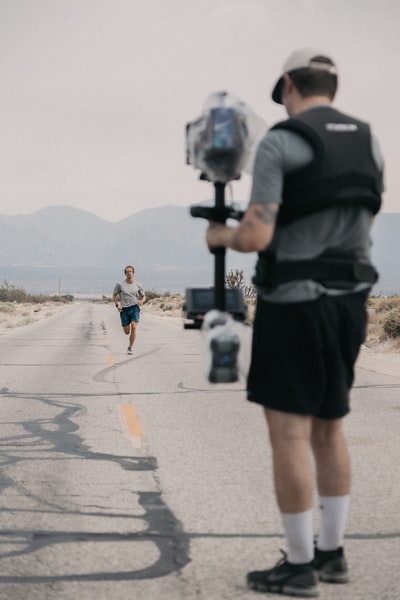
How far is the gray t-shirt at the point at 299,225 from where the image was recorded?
317cm

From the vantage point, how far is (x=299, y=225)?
3.29 meters

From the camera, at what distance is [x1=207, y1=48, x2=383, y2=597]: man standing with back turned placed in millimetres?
3215

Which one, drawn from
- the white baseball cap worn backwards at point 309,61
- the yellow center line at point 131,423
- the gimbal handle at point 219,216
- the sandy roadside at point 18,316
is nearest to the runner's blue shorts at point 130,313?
the yellow center line at point 131,423

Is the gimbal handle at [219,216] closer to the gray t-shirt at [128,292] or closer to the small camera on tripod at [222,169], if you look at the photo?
the small camera on tripod at [222,169]

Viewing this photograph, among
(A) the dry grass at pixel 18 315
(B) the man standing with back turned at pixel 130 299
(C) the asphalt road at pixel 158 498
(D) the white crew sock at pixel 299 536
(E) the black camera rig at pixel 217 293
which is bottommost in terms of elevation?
(A) the dry grass at pixel 18 315

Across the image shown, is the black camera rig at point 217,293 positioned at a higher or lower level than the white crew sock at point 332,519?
higher

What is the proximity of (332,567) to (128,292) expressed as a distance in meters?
15.2

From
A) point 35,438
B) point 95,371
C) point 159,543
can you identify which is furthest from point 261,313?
point 95,371

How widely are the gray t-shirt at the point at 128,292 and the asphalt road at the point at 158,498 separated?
27.1 feet

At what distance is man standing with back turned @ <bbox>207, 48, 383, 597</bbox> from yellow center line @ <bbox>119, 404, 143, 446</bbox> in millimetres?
3720

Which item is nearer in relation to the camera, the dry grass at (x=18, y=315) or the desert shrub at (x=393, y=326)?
the desert shrub at (x=393, y=326)

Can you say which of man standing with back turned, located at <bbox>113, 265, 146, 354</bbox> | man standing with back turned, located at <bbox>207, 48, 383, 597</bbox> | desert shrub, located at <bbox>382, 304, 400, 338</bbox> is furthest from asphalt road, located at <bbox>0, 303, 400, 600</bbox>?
desert shrub, located at <bbox>382, 304, 400, 338</bbox>

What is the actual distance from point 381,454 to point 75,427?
3.07 meters

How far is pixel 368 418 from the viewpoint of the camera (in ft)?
27.1
